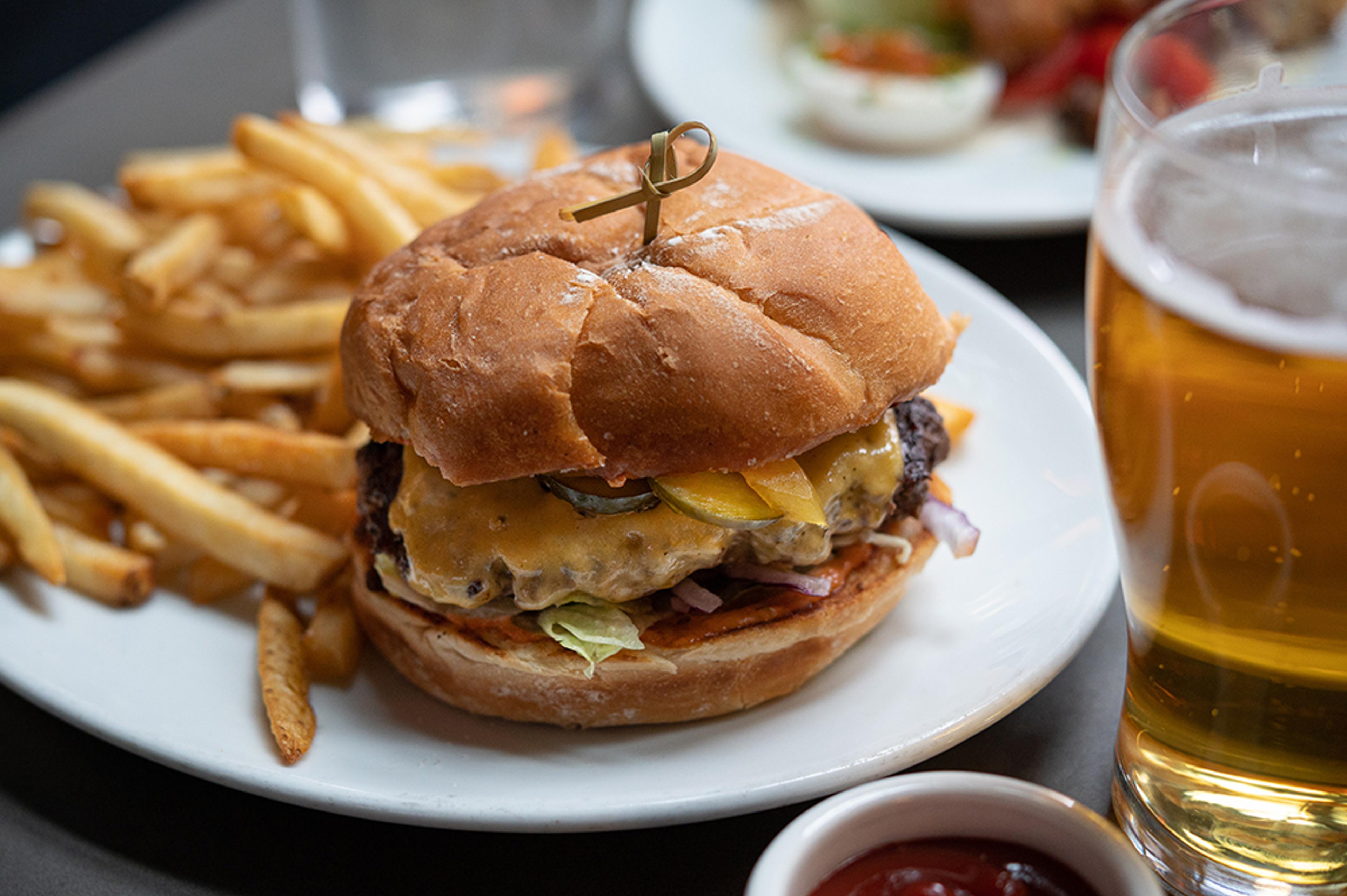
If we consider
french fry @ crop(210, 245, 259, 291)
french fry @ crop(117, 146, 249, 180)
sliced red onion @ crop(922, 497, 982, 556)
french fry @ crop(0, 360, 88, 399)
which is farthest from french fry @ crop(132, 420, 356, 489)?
sliced red onion @ crop(922, 497, 982, 556)

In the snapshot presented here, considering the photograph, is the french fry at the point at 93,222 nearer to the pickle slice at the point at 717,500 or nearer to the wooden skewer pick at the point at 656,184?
the wooden skewer pick at the point at 656,184

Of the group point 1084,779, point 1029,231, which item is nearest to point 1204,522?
point 1084,779

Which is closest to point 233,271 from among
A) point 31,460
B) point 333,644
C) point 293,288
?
point 293,288

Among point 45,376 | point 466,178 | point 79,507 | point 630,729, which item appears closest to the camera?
point 630,729

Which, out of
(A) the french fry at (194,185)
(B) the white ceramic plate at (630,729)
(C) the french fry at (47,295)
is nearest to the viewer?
(B) the white ceramic plate at (630,729)

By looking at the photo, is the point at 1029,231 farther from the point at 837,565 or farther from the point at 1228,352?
the point at 1228,352

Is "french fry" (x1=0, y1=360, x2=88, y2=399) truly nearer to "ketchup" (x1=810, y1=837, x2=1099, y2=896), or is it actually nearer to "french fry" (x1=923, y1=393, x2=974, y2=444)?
"french fry" (x1=923, y1=393, x2=974, y2=444)

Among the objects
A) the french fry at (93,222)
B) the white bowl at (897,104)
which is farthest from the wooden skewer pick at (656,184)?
the white bowl at (897,104)

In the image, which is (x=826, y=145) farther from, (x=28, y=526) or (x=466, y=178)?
(x=28, y=526)
